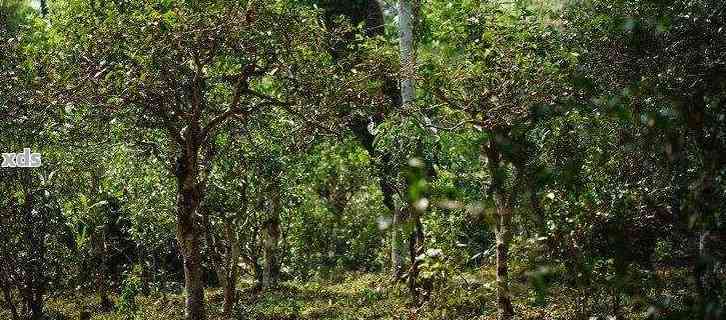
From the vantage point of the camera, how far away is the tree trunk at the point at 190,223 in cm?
988

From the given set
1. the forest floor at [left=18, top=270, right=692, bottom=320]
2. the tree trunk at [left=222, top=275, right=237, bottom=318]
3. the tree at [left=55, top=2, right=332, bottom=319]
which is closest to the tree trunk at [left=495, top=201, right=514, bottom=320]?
the forest floor at [left=18, top=270, right=692, bottom=320]

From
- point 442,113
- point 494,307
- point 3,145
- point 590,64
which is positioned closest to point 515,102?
point 442,113

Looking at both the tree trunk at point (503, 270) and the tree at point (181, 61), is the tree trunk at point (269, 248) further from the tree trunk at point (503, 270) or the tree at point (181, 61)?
the tree trunk at point (503, 270)

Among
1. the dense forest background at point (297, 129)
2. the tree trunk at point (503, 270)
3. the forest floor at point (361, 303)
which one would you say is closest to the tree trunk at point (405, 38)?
the dense forest background at point (297, 129)

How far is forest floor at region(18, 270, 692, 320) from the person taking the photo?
1105 centimetres

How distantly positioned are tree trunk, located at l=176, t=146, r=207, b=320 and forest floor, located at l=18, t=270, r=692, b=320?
3.34 metres

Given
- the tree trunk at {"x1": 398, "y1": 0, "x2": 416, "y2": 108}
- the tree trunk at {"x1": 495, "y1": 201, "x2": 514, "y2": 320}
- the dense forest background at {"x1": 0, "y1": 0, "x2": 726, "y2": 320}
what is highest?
the tree trunk at {"x1": 398, "y1": 0, "x2": 416, "y2": 108}

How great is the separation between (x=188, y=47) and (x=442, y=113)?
12.9 feet

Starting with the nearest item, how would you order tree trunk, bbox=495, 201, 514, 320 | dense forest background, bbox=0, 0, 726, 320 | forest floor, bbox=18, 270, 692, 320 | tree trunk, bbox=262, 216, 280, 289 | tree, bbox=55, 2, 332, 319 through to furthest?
1. dense forest background, bbox=0, 0, 726, 320
2. tree, bbox=55, 2, 332, 319
3. tree trunk, bbox=495, 201, 514, 320
4. forest floor, bbox=18, 270, 692, 320
5. tree trunk, bbox=262, 216, 280, 289

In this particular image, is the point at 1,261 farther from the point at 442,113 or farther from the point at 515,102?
the point at 515,102

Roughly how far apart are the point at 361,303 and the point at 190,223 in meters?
6.37

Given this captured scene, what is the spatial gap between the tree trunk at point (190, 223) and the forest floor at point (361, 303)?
3336 millimetres

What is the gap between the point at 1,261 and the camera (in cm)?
1246

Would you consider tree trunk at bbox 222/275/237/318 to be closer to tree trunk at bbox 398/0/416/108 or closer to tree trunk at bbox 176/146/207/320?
tree trunk at bbox 176/146/207/320
